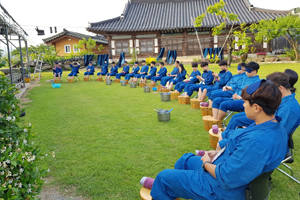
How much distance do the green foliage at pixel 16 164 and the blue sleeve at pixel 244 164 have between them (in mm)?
1454

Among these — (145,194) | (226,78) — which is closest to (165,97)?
(226,78)

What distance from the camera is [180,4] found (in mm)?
28484

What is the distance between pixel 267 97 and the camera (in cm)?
193

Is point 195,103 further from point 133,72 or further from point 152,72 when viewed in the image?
point 133,72

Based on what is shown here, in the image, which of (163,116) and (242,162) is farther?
(163,116)

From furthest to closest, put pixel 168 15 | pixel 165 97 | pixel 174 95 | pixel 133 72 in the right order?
pixel 168 15 < pixel 133 72 < pixel 174 95 < pixel 165 97

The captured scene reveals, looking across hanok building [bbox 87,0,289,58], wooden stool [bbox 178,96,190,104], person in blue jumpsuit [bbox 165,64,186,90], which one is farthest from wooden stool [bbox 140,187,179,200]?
hanok building [bbox 87,0,289,58]

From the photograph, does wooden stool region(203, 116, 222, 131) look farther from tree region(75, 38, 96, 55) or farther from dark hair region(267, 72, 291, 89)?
tree region(75, 38, 96, 55)

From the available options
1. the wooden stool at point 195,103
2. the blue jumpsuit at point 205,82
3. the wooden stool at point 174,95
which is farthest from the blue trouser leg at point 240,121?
the wooden stool at point 174,95

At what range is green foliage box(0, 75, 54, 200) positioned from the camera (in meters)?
1.79

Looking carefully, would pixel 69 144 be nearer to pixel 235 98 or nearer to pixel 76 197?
pixel 76 197

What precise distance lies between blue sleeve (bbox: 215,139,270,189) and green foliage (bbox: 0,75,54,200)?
4.77 feet

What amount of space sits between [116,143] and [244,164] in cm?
322

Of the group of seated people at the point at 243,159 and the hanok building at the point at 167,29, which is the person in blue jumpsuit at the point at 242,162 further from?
the hanok building at the point at 167,29
